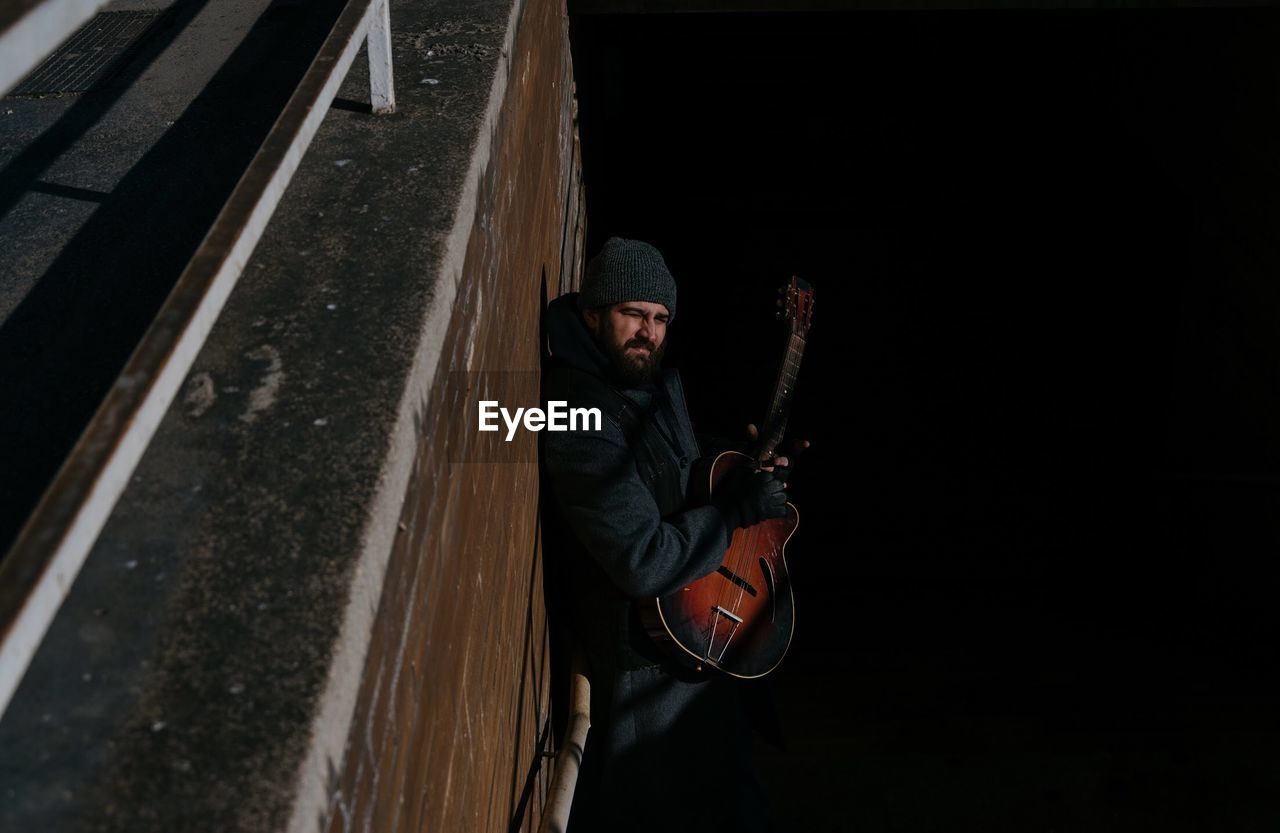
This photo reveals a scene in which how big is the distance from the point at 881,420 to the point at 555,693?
5.09 m

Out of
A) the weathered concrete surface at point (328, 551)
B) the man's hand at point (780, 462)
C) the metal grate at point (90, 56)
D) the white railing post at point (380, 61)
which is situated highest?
the white railing post at point (380, 61)

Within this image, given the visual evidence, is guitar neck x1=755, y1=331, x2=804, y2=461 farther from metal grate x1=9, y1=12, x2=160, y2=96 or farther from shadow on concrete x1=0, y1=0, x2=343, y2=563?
metal grate x1=9, y1=12, x2=160, y2=96

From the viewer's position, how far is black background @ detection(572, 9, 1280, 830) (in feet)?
16.5

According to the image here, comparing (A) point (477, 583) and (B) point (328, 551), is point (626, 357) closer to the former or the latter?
(A) point (477, 583)

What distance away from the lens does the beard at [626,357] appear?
3357mm

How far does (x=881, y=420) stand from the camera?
334 inches

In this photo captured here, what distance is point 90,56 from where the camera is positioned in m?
3.70

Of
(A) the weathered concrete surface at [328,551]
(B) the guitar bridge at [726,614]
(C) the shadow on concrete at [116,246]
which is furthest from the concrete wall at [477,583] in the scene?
(C) the shadow on concrete at [116,246]

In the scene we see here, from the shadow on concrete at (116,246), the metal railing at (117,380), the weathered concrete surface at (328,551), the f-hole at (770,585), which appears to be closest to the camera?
the metal railing at (117,380)

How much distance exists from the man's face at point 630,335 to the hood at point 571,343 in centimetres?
4

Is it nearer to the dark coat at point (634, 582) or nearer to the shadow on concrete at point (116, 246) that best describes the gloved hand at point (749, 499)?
the dark coat at point (634, 582)

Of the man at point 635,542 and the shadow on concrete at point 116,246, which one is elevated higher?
the shadow on concrete at point 116,246

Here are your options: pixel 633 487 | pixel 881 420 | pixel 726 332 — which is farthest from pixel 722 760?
pixel 726 332

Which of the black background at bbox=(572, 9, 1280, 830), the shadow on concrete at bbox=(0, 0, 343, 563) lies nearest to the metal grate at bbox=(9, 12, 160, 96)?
the shadow on concrete at bbox=(0, 0, 343, 563)
